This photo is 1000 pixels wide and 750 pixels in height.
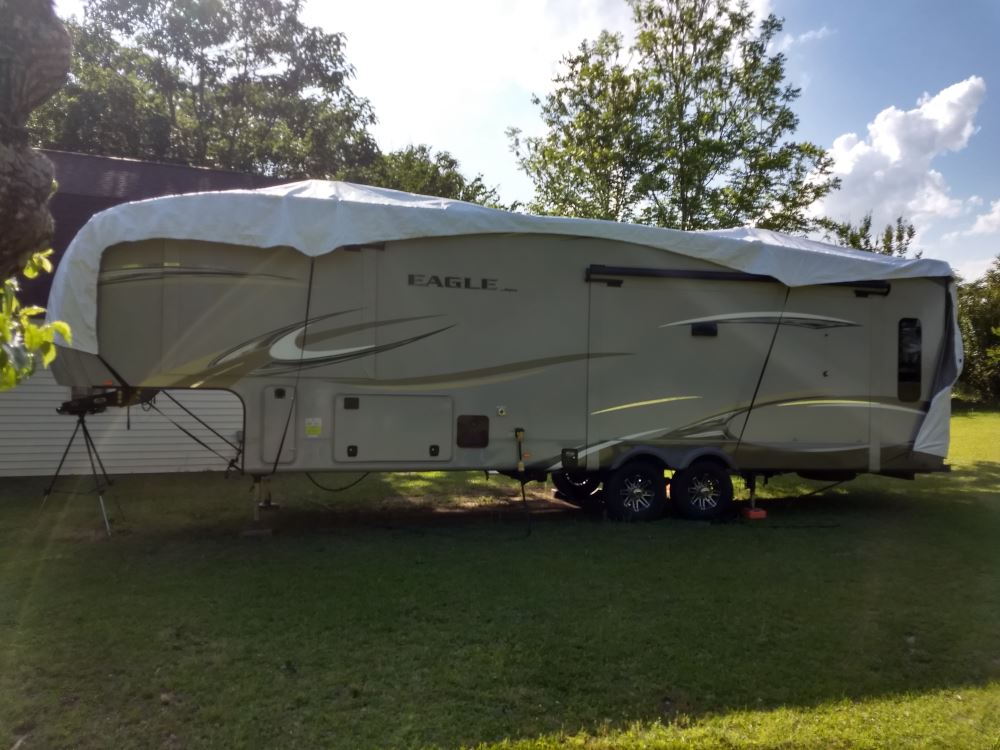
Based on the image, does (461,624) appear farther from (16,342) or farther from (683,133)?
(683,133)

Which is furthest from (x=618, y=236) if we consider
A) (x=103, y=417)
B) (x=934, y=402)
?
(x=103, y=417)

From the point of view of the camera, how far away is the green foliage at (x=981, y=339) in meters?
27.8

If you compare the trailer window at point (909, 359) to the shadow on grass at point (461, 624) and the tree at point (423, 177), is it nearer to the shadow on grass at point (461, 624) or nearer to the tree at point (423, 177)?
the shadow on grass at point (461, 624)

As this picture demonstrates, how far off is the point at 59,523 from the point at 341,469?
10.9 ft

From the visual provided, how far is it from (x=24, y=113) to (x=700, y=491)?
7600 millimetres

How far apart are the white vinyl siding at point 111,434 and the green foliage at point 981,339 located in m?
27.6

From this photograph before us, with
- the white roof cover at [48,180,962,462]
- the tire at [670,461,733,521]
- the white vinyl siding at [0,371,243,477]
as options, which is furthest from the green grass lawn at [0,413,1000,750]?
the white vinyl siding at [0,371,243,477]

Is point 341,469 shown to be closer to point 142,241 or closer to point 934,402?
point 142,241

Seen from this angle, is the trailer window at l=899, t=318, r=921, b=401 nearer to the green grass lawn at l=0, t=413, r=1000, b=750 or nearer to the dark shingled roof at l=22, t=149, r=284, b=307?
the green grass lawn at l=0, t=413, r=1000, b=750

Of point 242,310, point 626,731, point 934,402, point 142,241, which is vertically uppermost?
point 142,241

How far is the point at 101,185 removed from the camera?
11.4 metres

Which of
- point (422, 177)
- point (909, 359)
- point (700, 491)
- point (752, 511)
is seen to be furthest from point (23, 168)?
point (422, 177)

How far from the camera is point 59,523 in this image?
767cm

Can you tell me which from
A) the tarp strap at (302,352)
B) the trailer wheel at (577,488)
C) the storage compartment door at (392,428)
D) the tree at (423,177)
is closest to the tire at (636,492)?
the trailer wheel at (577,488)
